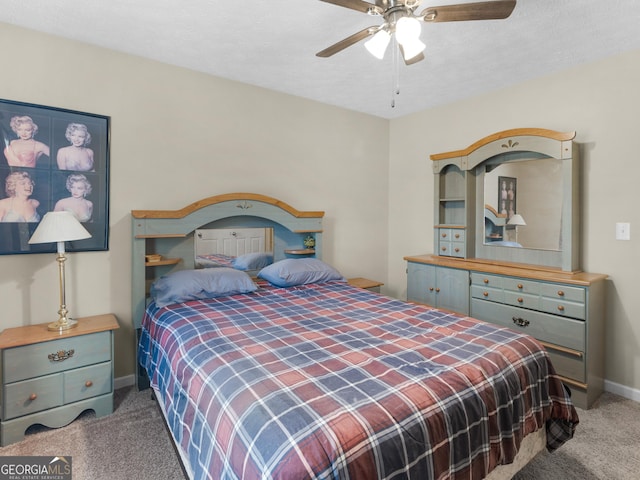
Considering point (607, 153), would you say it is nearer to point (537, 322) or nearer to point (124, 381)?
point (537, 322)

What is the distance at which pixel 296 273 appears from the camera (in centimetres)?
308

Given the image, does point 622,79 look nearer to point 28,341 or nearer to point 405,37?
point 405,37

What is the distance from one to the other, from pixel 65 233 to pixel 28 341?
66 cm

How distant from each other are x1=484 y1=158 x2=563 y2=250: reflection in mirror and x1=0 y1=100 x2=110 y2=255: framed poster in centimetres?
336

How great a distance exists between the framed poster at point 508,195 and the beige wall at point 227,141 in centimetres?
52

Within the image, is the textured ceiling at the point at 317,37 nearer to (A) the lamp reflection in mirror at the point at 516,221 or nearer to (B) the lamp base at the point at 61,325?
(A) the lamp reflection in mirror at the point at 516,221

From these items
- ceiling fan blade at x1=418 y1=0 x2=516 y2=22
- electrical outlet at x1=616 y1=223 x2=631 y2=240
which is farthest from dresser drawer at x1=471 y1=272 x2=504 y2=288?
ceiling fan blade at x1=418 y1=0 x2=516 y2=22

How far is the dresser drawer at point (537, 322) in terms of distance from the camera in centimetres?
251

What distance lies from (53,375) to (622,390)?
397 centimetres

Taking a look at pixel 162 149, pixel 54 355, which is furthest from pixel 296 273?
pixel 54 355

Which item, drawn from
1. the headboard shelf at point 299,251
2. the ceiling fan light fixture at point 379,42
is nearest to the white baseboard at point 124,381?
the headboard shelf at point 299,251

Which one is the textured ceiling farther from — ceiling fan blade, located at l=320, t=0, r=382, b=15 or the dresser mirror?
the dresser mirror

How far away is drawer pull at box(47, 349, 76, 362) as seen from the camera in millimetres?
2156

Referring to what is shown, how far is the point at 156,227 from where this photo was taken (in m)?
2.74
